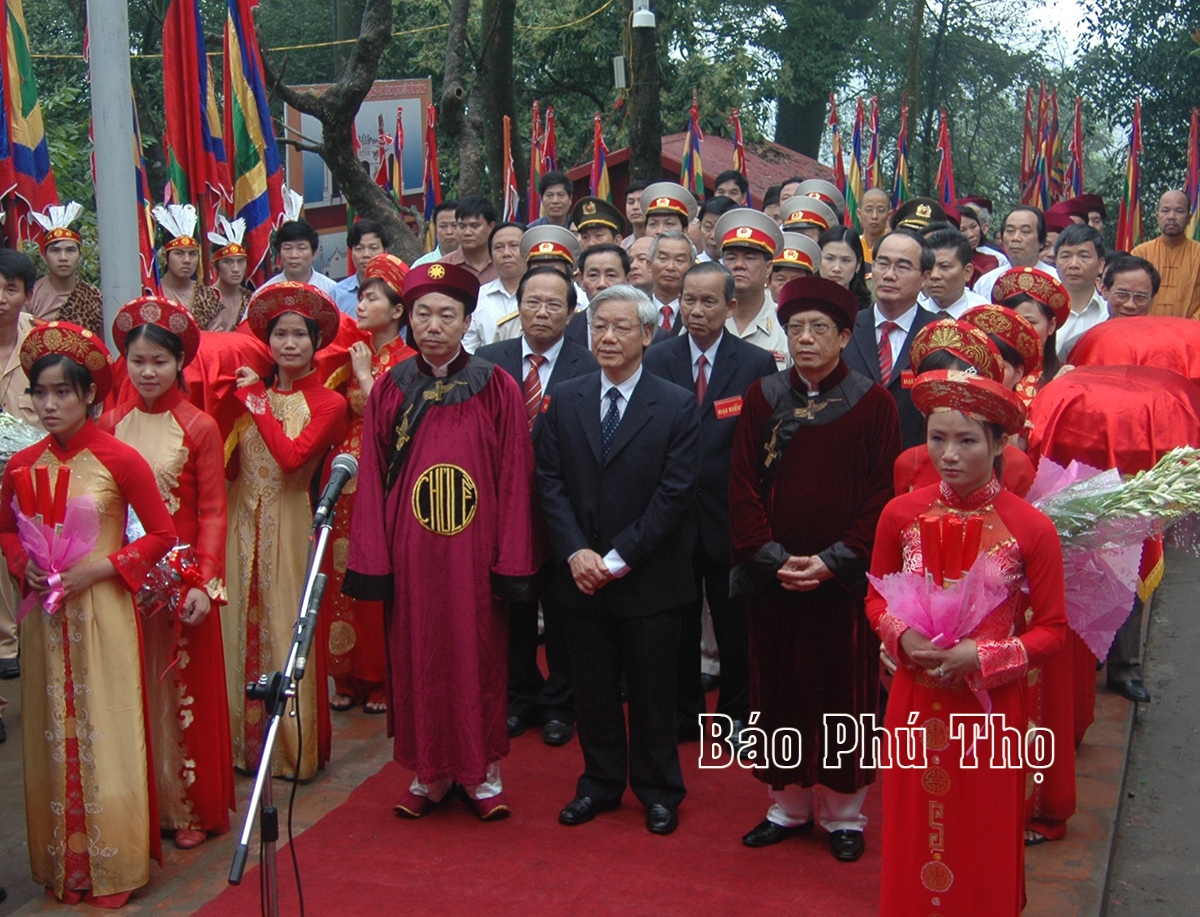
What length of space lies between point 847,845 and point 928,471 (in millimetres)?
1317

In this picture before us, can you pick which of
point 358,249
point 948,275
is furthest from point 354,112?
point 948,275

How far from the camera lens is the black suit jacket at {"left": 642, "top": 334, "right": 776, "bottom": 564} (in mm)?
5215

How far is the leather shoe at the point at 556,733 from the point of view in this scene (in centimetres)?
543

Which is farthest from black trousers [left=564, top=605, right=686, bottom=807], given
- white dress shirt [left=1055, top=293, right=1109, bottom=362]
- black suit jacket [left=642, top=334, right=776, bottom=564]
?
white dress shirt [left=1055, top=293, right=1109, bottom=362]

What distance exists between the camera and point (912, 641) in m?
3.40

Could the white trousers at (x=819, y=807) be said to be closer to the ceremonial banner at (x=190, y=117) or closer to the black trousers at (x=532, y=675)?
the black trousers at (x=532, y=675)

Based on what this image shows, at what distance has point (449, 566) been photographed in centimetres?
455

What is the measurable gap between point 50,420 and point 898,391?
3.33 metres

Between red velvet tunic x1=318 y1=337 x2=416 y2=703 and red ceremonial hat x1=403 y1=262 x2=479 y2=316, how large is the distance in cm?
77

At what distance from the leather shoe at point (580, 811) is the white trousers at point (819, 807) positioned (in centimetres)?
64

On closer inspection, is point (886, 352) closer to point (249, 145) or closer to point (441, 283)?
point (441, 283)

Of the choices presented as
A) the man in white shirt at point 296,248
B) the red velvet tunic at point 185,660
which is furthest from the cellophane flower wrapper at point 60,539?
the man in white shirt at point 296,248

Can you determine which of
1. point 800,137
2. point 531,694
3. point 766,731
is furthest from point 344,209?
point 766,731

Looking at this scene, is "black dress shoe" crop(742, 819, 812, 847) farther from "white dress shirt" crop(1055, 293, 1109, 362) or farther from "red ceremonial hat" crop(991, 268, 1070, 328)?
"white dress shirt" crop(1055, 293, 1109, 362)
